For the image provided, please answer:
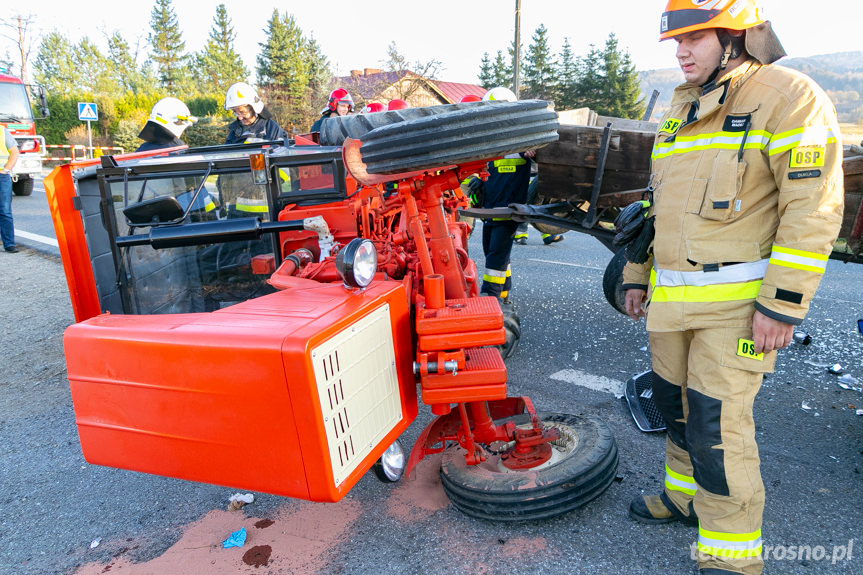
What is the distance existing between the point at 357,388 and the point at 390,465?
3.59ft

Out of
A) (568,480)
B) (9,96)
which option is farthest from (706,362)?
(9,96)

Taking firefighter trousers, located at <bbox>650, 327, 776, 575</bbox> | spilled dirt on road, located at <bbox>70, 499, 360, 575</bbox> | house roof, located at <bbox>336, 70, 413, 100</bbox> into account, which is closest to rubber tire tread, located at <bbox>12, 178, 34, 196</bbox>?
house roof, located at <bbox>336, 70, 413, 100</bbox>

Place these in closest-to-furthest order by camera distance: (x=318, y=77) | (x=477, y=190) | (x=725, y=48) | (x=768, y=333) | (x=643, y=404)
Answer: (x=768, y=333)
(x=725, y=48)
(x=643, y=404)
(x=477, y=190)
(x=318, y=77)

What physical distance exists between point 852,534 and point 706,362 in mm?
1110

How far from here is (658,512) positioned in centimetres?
240

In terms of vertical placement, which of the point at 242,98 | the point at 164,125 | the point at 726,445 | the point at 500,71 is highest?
the point at 500,71

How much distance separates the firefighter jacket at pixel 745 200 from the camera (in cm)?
174

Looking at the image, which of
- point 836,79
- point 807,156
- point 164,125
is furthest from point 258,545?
point 836,79

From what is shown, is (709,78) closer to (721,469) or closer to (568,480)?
(721,469)

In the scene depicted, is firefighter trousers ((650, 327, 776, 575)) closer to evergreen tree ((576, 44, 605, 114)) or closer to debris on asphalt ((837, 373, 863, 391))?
debris on asphalt ((837, 373, 863, 391))

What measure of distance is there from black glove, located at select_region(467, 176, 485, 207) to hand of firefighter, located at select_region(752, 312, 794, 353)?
147 inches

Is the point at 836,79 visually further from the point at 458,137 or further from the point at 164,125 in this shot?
the point at 458,137

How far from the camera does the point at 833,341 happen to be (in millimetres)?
4312

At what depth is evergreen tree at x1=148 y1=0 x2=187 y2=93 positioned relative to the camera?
179 feet
